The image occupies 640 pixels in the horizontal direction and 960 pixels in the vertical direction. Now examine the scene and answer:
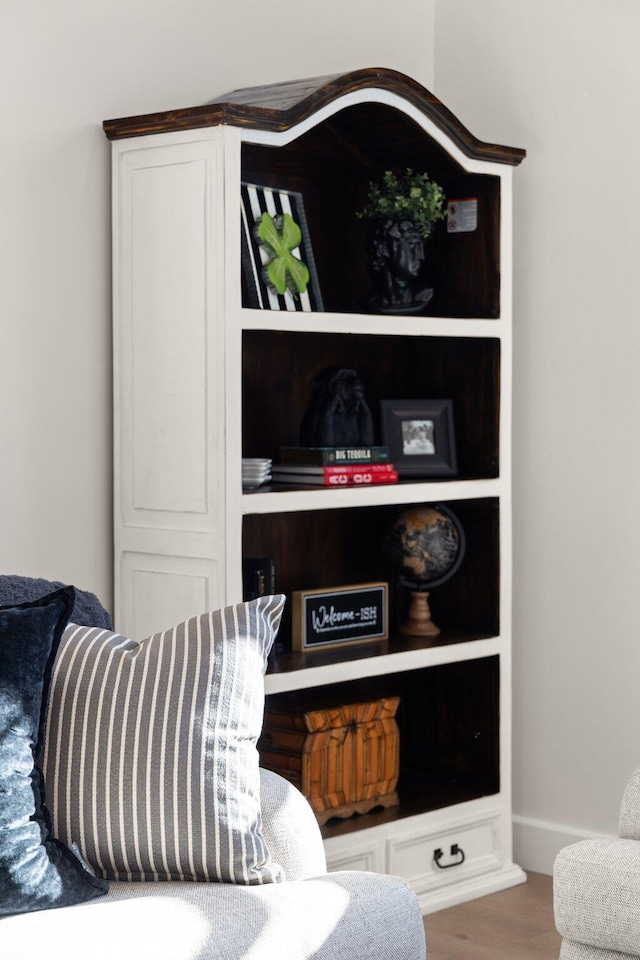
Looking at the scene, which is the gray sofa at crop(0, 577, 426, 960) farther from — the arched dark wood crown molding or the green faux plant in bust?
the green faux plant in bust

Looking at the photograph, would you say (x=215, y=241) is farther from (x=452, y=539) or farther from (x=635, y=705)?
(x=635, y=705)

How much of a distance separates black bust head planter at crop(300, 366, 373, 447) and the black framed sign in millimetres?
377

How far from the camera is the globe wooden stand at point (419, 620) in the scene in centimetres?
350

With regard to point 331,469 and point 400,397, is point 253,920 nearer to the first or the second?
point 331,469

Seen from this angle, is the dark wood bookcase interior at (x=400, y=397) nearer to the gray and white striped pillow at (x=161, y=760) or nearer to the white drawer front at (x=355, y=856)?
the white drawer front at (x=355, y=856)

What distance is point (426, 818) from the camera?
3332 mm

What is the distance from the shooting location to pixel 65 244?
9.64ft

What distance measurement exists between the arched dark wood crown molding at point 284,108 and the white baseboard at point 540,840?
6.01 ft

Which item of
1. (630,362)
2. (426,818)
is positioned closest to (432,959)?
(426,818)

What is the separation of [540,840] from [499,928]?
499 mm

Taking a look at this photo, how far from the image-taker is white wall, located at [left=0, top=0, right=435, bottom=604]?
2846mm

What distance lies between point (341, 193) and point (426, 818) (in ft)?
5.57

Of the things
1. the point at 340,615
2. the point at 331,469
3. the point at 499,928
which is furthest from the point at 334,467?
the point at 499,928

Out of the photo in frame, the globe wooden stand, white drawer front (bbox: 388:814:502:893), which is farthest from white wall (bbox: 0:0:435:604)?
white drawer front (bbox: 388:814:502:893)
